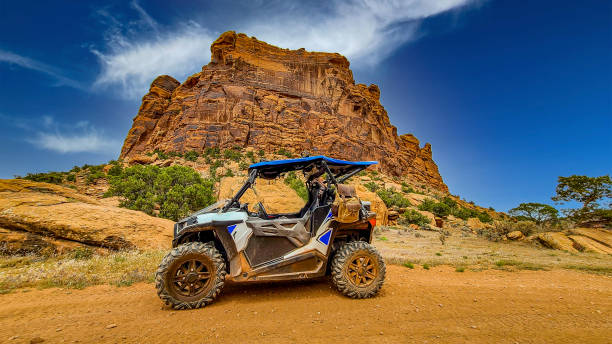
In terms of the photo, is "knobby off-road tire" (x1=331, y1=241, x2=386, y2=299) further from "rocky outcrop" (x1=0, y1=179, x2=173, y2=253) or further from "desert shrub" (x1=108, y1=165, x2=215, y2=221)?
"desert shrub" (x1=108, y1=165, x2=215, y2=221)

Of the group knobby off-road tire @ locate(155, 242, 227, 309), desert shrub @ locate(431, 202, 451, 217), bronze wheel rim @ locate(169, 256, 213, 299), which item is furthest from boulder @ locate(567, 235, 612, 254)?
desert shrub @ locate(431, 202, 451, 217)

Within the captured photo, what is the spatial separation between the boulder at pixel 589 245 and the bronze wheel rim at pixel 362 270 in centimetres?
1412

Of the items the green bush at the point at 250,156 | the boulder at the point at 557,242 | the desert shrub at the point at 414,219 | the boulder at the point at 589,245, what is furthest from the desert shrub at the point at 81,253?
the green bush at the point at 250,156

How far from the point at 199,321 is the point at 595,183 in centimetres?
3959

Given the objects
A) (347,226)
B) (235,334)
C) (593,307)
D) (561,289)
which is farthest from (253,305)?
(561,289)

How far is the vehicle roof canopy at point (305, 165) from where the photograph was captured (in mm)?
4805

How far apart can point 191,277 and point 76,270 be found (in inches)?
163

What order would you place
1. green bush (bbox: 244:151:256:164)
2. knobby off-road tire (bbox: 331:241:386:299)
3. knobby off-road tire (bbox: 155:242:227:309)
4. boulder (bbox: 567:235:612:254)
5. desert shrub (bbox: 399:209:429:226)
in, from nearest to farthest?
knobby off-road tire (bbox: 155:242:227:309) < knobby off-road tire (bbox: 331:241:386:299) < boulder (bbox: 567:235:612:254) < desert shrub (bbox: 399:209:429:226) < green bush (bbox: 244:151:256:164)

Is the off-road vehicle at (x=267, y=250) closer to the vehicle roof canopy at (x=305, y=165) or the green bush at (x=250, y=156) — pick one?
the vehicle roof canopy at (x=305, y=165)

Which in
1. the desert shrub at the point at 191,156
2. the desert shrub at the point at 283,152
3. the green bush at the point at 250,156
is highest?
the desert shrub at the point at 283,152

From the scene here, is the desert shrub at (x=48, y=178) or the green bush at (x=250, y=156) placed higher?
the green bush at (x=250, y=156)

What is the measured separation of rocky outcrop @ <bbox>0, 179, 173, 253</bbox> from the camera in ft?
23.4

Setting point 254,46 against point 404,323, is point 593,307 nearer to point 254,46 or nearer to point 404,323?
point 404,323

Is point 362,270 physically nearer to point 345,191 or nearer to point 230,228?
point 345,191
